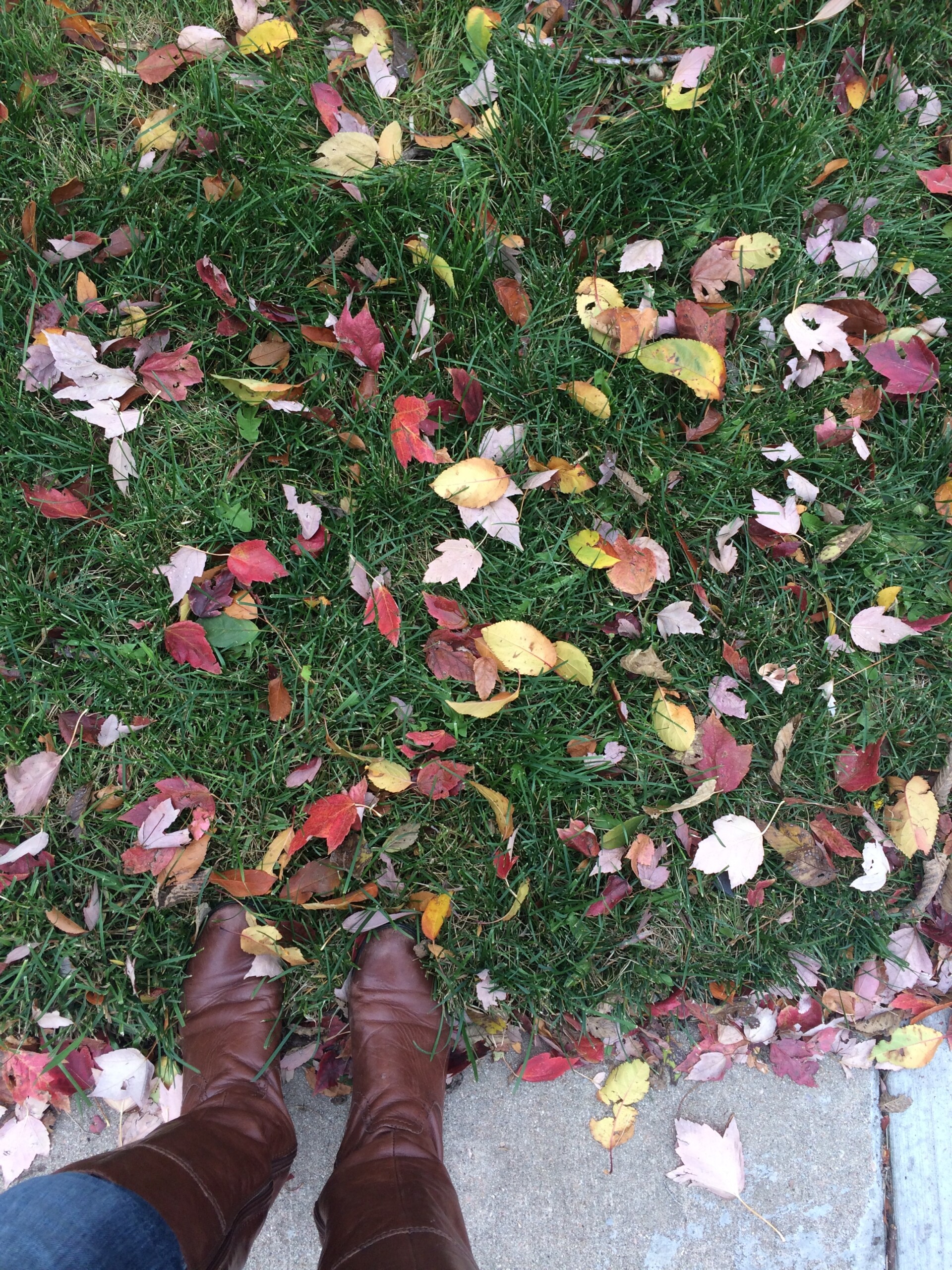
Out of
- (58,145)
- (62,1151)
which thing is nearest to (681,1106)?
(62,1151)

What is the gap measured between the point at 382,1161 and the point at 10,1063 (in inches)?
35.5

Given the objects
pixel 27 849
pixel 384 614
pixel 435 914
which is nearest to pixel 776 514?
pixel 384 614

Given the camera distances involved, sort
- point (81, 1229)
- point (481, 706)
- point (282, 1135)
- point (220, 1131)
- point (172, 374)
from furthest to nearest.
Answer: point (172, 374)
point (481, 706)
point (282, 1135)
point (220, 1131)
point (81, 1229)

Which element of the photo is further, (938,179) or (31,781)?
(938,179)

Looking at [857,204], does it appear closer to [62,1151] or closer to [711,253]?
[711,253]

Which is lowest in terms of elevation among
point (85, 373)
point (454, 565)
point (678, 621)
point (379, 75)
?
point (678, 621)

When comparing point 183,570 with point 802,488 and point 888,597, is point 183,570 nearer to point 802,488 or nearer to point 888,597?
point 802,488

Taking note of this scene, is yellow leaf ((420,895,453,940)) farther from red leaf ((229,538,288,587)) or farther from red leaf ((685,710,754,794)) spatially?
red leaf ((229,538,288,587))

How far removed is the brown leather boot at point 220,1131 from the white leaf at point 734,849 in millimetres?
1080

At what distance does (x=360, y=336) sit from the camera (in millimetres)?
1878

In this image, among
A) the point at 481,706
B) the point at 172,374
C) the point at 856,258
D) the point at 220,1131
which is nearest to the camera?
the point at 220,1131

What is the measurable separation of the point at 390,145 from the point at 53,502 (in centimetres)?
122

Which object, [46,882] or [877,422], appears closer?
[46,882]

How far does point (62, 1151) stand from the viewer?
1783 millimetres
